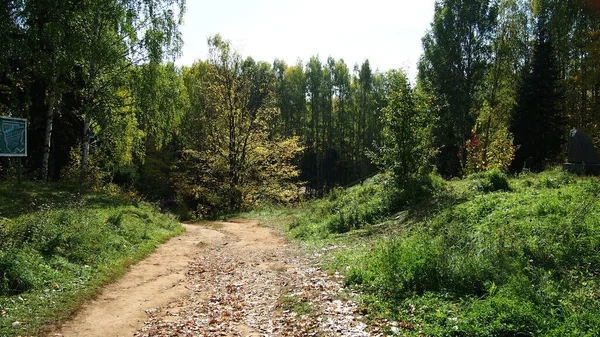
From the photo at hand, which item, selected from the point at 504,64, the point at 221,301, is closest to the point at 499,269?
the point at 221,301

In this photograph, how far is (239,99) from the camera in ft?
93.3

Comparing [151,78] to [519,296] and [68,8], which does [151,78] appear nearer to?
[68,8]

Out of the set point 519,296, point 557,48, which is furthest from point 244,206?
point 557,48

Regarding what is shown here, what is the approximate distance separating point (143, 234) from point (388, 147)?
11195mm

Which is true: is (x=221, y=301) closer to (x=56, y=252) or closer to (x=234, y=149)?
(x=56, y=252)

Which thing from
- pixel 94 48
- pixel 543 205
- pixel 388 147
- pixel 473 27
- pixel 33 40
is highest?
pixel 473 27

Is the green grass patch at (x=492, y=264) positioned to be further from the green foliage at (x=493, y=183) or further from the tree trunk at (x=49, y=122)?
the tree trunk at (x=49, y=122)

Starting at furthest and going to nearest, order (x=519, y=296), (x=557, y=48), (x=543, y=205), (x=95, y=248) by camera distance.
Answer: (x=557, y=48) → (x=95, y=248) → (x=543, y=205) → (x=519, y=296)

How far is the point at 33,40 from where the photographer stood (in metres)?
12.9

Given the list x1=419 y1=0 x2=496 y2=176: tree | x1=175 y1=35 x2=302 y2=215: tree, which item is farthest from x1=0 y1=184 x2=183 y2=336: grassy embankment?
x1=419 y1=0 x2=496 y2=176: tree

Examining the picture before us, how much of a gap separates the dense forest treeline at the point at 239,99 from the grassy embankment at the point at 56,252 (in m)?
5.41

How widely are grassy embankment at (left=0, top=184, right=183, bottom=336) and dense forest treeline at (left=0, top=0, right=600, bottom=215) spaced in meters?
5.41

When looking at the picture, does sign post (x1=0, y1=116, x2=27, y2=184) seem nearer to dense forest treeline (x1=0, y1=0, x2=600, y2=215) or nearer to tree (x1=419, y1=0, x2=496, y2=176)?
dense forest treeline (x1=0, y1=0, x2=600, y2=215)

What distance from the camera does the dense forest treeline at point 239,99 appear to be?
54.7ft
